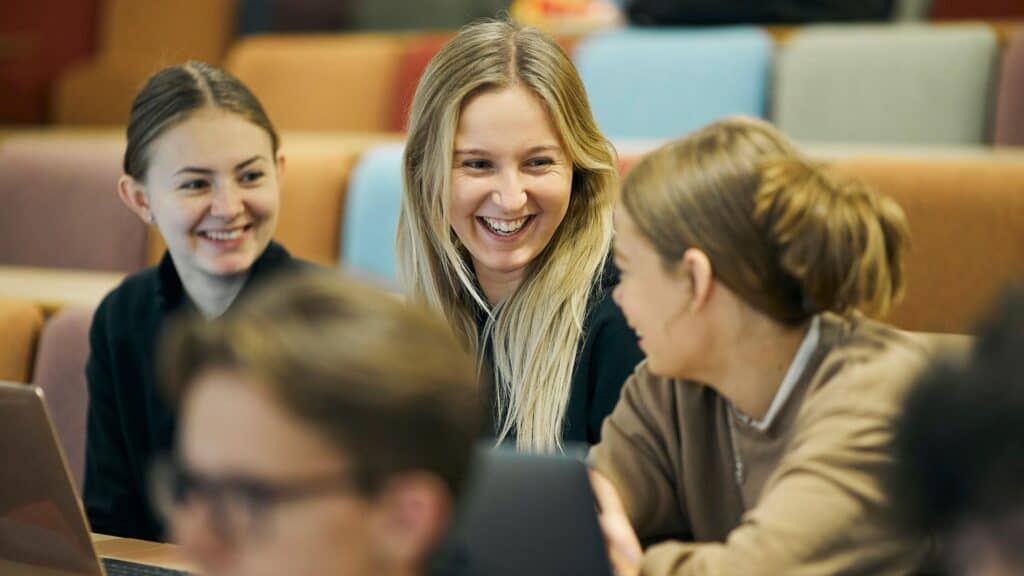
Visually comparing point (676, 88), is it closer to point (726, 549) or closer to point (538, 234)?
point (538, 234)

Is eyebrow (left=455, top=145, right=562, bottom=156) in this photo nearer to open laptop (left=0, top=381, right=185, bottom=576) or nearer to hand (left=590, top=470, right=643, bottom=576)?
hand (left=590, top=470, right=643, bottom=576)

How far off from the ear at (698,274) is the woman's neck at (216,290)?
33.0 inches

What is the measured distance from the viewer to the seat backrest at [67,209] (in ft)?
9.22

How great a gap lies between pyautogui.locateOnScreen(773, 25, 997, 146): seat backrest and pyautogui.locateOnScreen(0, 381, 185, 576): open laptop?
1.82m

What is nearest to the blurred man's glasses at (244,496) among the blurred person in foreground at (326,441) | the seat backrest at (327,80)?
the blurred person in foreground at (326,441)

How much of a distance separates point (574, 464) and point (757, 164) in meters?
0.31

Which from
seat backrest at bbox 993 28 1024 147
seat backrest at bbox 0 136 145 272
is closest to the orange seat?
seat backrest at bbox 0 136 145 272

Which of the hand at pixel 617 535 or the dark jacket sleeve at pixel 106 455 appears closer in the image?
the hand at pixel 617 535

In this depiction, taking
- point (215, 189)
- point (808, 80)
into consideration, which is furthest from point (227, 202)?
point (808, 80)

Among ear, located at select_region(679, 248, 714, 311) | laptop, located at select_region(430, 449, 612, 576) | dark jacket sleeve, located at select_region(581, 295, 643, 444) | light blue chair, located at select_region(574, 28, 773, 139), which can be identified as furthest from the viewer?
light blue chair, located at select_region(574, 28, 773, 139)

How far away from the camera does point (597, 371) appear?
168cm

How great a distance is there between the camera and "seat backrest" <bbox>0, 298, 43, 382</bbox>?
2254mm

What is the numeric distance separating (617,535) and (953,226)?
46.4 inches

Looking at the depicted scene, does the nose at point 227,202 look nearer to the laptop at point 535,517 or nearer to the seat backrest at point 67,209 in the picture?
the laptop at point 535,517
